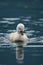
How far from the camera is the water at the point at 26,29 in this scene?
580 inches

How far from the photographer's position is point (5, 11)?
2723 centimetres

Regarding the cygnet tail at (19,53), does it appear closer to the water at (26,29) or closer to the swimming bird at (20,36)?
the water at (26,29)

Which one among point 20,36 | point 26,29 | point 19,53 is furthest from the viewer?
point 26,29

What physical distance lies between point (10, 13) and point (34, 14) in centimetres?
171

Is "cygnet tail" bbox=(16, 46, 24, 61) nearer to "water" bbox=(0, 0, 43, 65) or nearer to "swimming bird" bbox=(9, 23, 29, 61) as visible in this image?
"water" bbox=(0, 0, 43, 65)

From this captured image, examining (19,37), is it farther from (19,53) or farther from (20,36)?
(19,53)

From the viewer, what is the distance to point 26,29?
2022cm

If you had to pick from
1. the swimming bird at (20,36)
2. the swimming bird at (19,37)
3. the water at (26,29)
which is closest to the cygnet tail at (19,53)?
the water at (26,29)

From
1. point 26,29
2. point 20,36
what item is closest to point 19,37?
point 20,36

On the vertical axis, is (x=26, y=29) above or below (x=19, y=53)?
above

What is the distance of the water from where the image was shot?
14.7m

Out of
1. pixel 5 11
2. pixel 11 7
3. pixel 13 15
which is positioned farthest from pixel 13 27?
pixel 11 7

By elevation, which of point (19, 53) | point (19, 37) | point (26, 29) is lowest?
point (19, 53)

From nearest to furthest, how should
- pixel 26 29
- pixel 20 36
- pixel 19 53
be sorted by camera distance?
pixel 19 53, pixel 20 36, pixel 26 29
